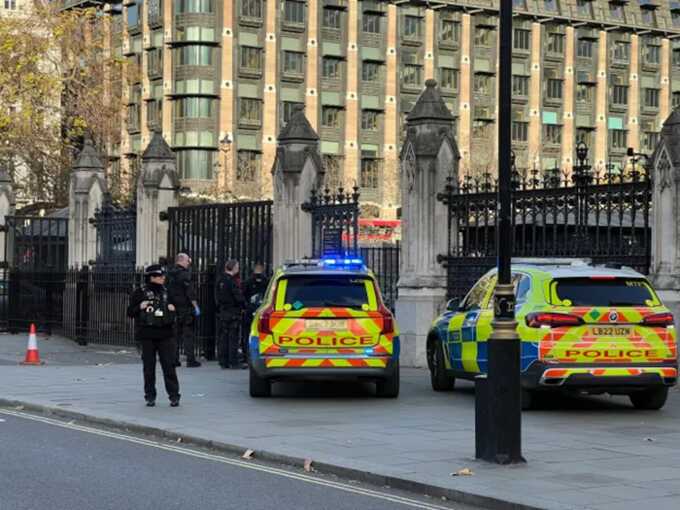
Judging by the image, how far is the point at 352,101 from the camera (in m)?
94.1

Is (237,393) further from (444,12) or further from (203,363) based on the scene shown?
(444,12)

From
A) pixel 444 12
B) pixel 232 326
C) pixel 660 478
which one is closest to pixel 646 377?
pixel 660 478

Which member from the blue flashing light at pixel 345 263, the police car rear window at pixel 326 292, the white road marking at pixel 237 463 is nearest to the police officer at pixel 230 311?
the blue flashing light at pixel 345 263

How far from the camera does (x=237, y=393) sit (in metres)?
19.2

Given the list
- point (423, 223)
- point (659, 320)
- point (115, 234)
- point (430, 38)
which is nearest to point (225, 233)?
point (423, 223)

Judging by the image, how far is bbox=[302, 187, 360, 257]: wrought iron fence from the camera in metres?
24.5

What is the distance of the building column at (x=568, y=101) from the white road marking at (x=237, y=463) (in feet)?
292

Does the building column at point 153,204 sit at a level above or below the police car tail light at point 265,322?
above

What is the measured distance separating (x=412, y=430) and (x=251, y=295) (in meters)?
9.40

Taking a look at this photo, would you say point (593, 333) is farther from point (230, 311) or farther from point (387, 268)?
point (387, 268)

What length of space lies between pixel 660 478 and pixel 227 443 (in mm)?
4116

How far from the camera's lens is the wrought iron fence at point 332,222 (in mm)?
24484

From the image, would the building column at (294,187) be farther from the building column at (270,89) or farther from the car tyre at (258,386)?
the building column at (270,89)

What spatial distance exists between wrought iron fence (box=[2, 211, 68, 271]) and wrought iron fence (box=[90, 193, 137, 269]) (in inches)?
99.5
